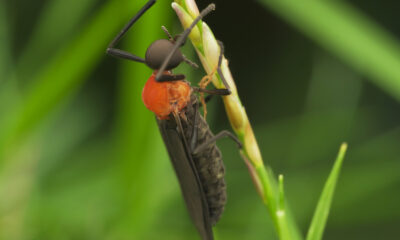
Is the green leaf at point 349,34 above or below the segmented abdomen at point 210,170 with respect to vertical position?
above

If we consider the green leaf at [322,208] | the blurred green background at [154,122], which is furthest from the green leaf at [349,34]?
the green leaf at [322,208]

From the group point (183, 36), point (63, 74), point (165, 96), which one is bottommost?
point (165, 96)

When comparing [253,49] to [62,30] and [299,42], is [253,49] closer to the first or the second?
[299,42]

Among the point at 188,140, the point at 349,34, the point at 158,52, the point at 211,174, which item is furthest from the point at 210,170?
the point at 349,34

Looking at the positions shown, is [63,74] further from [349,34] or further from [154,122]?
[349,34]

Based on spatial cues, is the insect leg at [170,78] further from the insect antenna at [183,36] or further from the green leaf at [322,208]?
the green leaf at [322,208]

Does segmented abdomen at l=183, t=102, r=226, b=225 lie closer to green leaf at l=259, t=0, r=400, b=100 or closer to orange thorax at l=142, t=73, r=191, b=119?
orange thorax at l=142, t=73, r=191, b=119

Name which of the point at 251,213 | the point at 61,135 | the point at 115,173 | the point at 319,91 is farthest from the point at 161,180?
the point at 319,91

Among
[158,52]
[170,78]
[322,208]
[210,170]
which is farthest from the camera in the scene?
[210,170]
